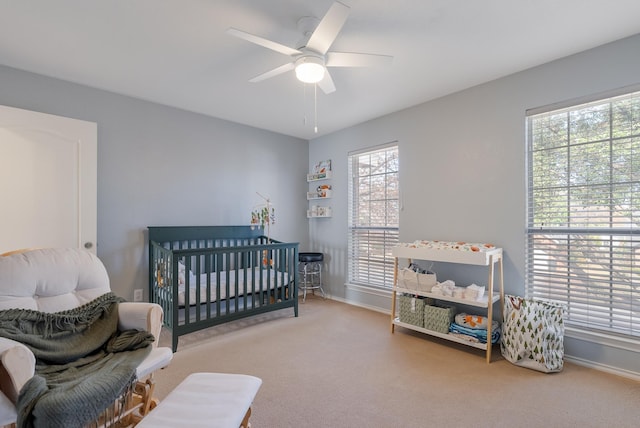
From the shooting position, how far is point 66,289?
70.9 inches

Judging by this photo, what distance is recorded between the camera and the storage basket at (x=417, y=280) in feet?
9.36

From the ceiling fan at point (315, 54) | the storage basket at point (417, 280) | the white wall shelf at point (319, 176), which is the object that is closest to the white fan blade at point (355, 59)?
the ceiling fan at point (315, 54)

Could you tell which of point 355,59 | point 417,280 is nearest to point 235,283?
point 417,280

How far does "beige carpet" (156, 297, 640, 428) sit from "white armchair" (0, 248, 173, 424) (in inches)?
21.2

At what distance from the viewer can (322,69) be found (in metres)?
2.08

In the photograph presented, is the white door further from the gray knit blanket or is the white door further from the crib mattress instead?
the gray knit blanket

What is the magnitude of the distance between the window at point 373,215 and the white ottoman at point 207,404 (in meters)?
2.58

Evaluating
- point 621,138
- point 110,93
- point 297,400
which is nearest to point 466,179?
point 621,138

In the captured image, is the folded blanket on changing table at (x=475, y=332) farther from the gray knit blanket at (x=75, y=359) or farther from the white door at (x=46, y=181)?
the white door at (x=46, y=181)

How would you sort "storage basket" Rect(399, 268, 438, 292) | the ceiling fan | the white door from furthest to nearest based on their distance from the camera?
"storage basket" Rect(399, 268, 438, 292) < the white door < the ceiling fan

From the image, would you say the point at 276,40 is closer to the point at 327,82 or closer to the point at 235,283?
the point at 327,82

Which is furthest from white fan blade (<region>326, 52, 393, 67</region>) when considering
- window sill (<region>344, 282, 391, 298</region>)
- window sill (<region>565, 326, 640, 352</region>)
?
→ window sill (<region>344, 282, 391, 298</region>)

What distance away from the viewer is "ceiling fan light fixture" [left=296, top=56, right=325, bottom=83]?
2020 millimetres

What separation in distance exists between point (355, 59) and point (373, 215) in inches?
87.2
